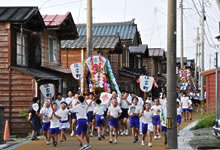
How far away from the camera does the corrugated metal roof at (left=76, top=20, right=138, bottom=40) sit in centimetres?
4275

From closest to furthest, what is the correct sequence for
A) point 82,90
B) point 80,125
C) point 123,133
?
point 80,125
point 123,133
point 82,90

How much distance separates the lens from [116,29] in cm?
4381

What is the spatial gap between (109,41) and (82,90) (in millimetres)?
10980

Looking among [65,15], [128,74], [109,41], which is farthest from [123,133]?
[128,74]

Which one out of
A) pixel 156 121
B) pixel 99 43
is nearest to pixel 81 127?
pixel 156 121

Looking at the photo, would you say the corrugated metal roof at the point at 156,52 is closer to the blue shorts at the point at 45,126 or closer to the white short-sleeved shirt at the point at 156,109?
the white short-sleeved shirt at the point at 156,109

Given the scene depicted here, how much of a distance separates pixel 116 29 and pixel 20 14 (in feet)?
79.7

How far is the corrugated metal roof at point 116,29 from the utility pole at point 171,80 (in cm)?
2777

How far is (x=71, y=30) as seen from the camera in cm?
2594

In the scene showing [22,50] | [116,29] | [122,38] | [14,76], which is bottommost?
[14,76]

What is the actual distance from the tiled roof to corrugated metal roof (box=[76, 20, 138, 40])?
21.5 metres

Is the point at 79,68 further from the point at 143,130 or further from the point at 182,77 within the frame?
the point at 182,77

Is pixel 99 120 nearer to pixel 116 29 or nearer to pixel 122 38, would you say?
pixel 122 38

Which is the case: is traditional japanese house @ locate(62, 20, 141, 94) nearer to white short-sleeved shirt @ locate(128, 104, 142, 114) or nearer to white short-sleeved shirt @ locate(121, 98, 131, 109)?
white short-sleeved shirt @ locate(121, 98, 131, 109)
